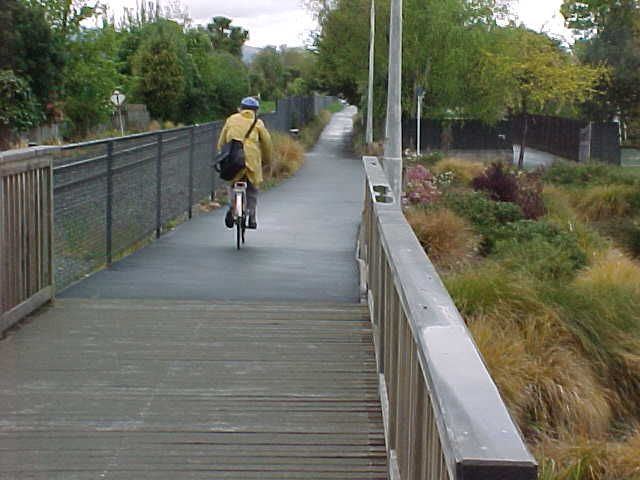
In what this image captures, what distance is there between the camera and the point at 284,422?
5938 millimetres

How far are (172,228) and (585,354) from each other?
7.70 m

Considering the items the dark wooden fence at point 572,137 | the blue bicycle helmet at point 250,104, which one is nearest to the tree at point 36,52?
the dark wooden fence at point 572,137

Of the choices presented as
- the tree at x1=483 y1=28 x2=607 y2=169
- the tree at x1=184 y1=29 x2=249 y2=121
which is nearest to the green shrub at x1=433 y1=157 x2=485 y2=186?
the tree at x1=483 y1=28 x2=607 y2=169

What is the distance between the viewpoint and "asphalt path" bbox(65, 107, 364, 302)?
9938 mm

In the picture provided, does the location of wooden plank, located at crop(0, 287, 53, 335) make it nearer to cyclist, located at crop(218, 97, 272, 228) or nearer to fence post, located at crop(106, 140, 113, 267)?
fence post, located at crop(106, 140, 113, 267)

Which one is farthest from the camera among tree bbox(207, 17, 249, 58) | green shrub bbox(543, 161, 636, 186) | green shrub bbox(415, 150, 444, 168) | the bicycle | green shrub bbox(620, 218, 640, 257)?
tree bbox(207, 17, 249, 58)

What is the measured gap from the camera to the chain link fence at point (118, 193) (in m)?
9.78

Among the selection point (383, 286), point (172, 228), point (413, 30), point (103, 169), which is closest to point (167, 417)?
point (383, 286)

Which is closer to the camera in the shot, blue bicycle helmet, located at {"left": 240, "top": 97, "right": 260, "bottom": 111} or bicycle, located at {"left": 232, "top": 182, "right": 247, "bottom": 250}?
blue bicycle helmet, located at {"left": 240, "top": 97, "right": 260, "bottom": 111}

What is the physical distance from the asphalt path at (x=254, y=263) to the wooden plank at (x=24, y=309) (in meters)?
0.85

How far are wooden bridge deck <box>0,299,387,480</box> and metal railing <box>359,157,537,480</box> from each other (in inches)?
13.0

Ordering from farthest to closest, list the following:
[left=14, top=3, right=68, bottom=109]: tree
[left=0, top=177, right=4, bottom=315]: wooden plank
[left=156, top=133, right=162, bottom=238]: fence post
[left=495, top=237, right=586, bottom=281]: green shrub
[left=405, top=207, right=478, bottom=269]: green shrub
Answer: [left=14, top=3, right=68, bottom=109]: tree
[left=405, top=207, right=478, bottom=269]: green shrub
[left=156, top=133, right=162, bottom=238]: fence post
[left=495, top=237, right=586, bottom=281]: green shrub
[left=0, top=177, right=4, bottom=315]: wooden plank

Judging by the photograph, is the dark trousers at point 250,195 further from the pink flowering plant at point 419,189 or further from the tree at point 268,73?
the tree at point 268,73

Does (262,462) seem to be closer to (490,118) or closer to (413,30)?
(413,30)
